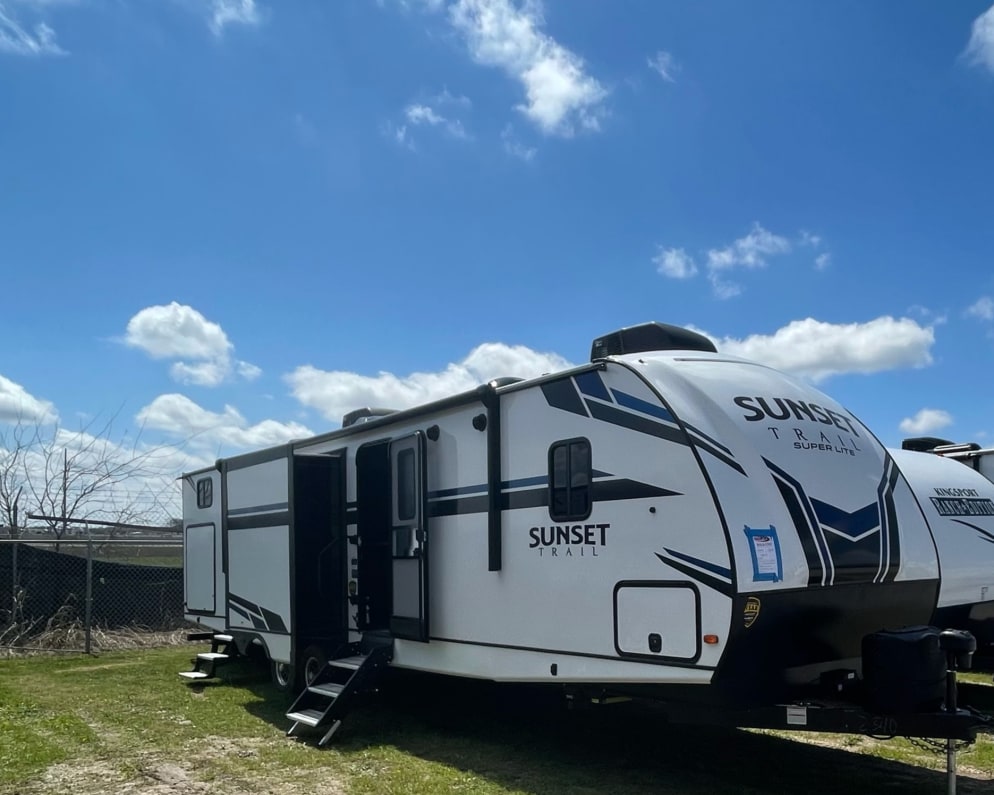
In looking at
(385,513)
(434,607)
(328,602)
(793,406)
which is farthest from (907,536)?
(328,602)

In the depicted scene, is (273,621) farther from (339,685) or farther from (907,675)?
(907,675)

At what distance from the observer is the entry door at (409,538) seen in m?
7.84

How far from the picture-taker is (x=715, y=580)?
5.36 metres

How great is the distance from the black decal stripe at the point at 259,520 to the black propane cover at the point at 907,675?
5910 millimetres

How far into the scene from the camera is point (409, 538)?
27.1ft

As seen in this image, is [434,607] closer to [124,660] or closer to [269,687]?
[269,687]

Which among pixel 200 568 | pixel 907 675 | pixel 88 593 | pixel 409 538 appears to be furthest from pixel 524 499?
pixel 88 593

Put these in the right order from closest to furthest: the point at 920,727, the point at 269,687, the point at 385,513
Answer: the point at 920,727, the point at 385,513, the point at 269,687

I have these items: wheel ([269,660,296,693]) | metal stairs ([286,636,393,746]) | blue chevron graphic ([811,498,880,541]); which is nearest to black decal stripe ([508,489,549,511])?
blue chevron graphic ([811,498,880,541])

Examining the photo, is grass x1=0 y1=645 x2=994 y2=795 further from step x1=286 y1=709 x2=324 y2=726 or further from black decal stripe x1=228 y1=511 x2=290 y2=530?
black decal stripe x1=228 y1=511 x2=290 y2=530

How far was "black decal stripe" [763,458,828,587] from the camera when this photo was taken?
562 centimetres

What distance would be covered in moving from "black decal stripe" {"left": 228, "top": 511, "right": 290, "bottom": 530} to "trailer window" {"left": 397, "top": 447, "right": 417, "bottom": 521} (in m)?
1.53

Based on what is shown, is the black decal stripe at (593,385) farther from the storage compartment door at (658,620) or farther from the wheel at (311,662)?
the wheel at (311,662)

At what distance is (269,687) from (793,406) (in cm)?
731
